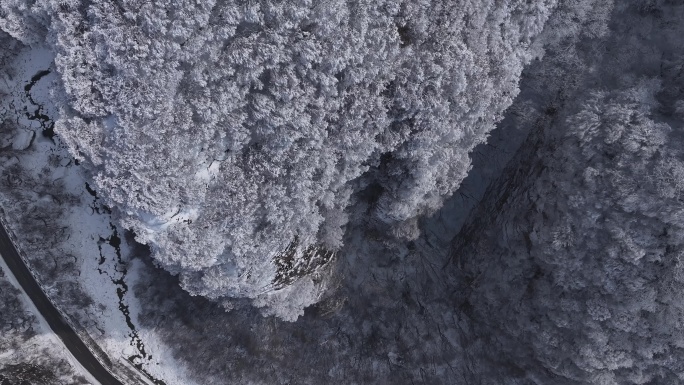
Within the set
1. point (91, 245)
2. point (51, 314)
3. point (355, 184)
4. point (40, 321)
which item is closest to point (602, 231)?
point (355, 184)

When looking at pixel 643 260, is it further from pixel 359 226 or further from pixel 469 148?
pixel 359 226

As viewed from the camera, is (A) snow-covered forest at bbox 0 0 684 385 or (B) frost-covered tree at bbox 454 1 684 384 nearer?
(A) snow-covered forest at bbox 0 0 684 385

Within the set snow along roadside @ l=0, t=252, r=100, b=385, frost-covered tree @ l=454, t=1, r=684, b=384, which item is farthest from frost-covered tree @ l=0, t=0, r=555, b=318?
snow along roadside @ l=0, t=252, r=100, b=385

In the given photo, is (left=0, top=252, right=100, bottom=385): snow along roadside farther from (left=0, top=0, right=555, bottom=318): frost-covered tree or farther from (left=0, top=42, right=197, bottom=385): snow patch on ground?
(left=0, top=0, right=555, bottom=318): frost-covered tree

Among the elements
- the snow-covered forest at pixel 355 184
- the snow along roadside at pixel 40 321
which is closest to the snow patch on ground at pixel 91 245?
the snow-covered forest at pixel 355 184

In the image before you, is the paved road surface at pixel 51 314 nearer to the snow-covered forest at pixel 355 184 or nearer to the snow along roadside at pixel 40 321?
the snow along roadside at pixel 40 321

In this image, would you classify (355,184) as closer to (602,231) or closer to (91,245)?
(602,231)
